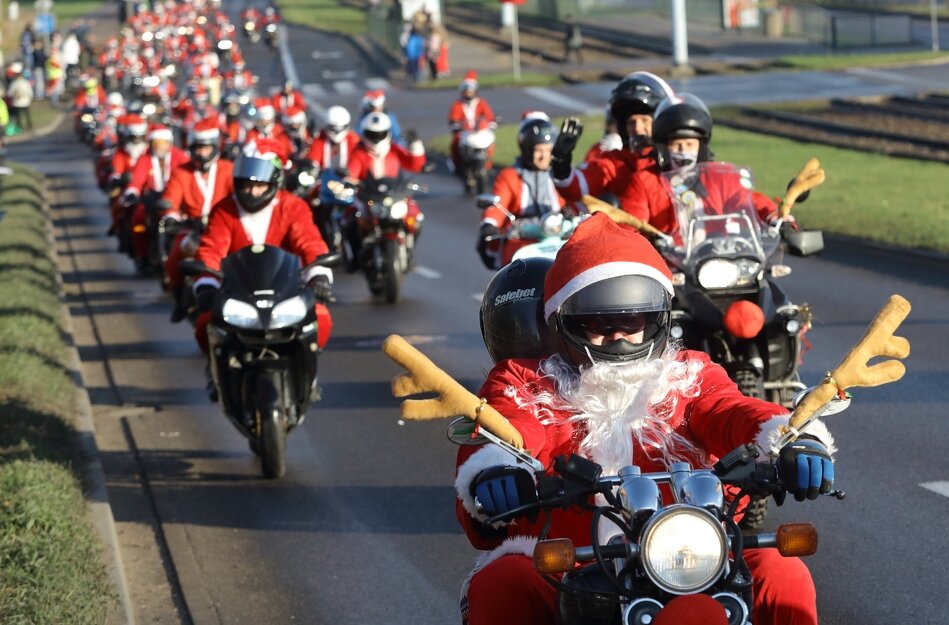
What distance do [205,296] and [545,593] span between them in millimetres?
5908

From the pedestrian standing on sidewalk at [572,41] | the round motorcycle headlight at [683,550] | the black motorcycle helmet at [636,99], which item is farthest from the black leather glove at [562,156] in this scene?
the pedestrian standing on sidewalk at [572,41]

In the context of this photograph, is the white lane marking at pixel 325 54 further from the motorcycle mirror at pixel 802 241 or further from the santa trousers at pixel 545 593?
the santa trousers at pixel 545 593

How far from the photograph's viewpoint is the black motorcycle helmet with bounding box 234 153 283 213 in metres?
10.7

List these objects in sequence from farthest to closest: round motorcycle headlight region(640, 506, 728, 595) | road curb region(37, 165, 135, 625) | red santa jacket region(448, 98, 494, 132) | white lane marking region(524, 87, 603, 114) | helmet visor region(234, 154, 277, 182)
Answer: white lane marking region(524, 87, 603, 114), red santa jacket region(448, 98, 494, 132), helmet visor region(234, 154, 277, 182), road curb region(37, 165, 135, 625), round motorcycle headlight region(640, 506, 728, 595)

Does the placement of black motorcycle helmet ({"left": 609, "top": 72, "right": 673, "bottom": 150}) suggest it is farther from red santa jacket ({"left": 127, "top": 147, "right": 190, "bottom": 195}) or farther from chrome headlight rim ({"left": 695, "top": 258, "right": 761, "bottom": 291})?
red santa jacket ({"left": 127, "top": 147, "right": 190, "bottom": 195})

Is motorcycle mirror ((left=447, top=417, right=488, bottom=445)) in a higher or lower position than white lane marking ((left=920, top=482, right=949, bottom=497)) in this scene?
higher

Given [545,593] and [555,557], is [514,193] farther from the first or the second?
[555,557]

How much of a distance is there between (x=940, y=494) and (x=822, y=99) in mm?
30286

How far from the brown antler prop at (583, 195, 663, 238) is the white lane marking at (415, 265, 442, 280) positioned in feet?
31.2

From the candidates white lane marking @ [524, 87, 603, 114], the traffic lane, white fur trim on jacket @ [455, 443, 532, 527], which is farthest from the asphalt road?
white lane marking @ [524, 87, 603, 114]

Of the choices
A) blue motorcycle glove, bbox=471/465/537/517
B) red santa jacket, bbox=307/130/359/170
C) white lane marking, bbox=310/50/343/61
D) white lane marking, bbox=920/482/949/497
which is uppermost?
blue motorcycle glove, bbox=471/465/537/517

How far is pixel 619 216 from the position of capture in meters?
8.52

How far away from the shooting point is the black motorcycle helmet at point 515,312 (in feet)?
20.5

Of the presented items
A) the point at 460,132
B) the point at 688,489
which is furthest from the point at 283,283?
the point at 460,132
